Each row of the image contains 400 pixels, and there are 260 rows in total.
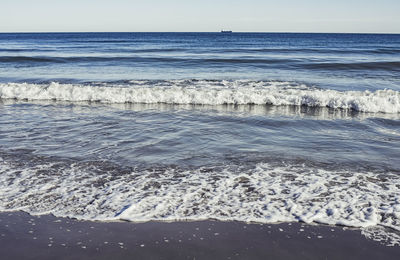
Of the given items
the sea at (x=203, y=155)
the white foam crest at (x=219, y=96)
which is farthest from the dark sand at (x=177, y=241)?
the white foam crest at (x=219, y=96)

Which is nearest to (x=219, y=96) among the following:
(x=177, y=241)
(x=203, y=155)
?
(x=203, y=155)

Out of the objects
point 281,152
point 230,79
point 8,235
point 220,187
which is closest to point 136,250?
point 8,235

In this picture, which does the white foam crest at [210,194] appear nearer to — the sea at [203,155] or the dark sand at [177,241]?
the sea at [203,155]

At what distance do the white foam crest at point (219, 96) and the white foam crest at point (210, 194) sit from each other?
21.0 feet

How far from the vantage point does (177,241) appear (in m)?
3.89

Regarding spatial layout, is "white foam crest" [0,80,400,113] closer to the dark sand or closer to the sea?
the sea

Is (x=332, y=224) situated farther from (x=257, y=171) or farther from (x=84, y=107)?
(x=84, y=107)

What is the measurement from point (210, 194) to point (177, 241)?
1.28 m

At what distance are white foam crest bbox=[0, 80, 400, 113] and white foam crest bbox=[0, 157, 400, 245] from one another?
641 cm

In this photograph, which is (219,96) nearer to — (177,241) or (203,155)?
(203,155)

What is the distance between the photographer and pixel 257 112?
434 inches

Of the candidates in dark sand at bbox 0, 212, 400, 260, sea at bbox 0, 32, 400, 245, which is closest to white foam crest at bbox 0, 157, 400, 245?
sea at bbox 0, 32, 400, 245

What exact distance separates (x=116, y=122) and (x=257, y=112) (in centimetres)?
433

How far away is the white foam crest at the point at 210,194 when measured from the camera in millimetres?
4477
